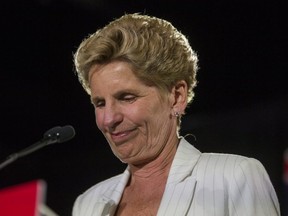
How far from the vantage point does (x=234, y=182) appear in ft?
4.50

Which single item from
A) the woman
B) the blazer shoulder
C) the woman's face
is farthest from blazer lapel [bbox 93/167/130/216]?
the blazer shoulder

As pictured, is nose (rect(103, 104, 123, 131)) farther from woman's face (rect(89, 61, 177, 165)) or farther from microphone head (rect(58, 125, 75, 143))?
microphone head (rect(58, 125, 75, 143))

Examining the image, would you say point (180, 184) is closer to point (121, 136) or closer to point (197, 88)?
point (121, 136)

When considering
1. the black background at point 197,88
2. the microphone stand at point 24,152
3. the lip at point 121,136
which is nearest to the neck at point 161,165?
the lip at point 121,136

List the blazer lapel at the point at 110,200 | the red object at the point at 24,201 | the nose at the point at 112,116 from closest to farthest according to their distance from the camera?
the nose at the point at 112,116 < the blazer lapel at the point at 110,200 < the red object at the point at 24,201

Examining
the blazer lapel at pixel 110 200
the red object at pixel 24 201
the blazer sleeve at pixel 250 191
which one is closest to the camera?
the blazer sleeve at pixel 250 191

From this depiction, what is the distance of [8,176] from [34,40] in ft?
3.38

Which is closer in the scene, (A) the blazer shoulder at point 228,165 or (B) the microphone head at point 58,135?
(A) the blazer shoulder at point 228,165

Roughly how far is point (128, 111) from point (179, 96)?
0.14 meters

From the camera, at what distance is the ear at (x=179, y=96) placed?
151 centimetres

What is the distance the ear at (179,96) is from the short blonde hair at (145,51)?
0.01m

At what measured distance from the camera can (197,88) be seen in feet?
10.7

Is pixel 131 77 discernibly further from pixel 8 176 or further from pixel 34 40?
pixel 8 176

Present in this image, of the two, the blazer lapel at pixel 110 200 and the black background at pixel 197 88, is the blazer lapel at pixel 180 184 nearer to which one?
the blazer lapel at pixel 110 200
